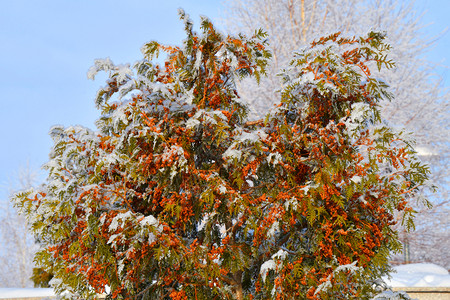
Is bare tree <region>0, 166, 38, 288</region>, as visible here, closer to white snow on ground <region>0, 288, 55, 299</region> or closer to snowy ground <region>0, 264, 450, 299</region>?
white snow on ground <region>0, 288, 55, 299</region>

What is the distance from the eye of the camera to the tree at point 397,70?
13039mm

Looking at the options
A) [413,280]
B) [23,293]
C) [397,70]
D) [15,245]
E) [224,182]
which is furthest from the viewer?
[15,245]

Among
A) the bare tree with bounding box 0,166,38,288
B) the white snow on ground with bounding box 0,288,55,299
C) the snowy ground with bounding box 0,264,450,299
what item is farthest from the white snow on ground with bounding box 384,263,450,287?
the bare tree with bounding box 0,166,38,288

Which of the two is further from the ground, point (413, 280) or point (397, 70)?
point (397, 70)

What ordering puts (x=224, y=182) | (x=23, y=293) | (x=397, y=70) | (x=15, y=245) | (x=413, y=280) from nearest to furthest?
(x=224, y=182) → (x=413, y=280) → (x=23, y=293) → (x=397, y=70) → (x=15, y=245)

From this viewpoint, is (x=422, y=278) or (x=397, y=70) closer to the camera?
(x=422, y=278)

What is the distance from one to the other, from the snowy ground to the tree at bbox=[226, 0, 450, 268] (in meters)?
3.99

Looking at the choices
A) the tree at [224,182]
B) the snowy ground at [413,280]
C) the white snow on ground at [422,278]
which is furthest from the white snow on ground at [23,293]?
the white snow on ground at [422,278]

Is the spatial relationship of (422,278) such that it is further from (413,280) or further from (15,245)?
(15,245)

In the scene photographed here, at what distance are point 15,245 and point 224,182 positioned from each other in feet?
66.4

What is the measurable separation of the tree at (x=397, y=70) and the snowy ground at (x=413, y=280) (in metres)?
3.99

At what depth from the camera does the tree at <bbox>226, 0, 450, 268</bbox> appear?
42.8ft

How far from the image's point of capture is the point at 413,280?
317 inches

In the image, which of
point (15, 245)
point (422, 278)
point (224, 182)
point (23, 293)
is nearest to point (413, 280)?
point (422, 278)
